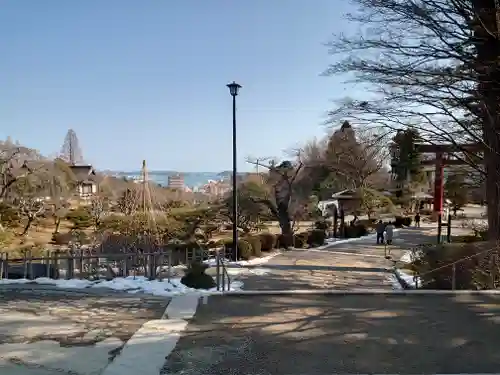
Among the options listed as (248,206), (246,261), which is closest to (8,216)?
(248,206)

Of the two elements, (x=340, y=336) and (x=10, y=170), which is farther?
(x=10, y=170)

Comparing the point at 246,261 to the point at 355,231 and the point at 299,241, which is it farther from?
the point at 355,231

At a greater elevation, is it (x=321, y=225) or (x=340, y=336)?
(x=340, y=336)

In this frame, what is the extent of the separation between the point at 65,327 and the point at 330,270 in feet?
37.4

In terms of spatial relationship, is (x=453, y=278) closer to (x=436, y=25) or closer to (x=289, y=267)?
(x=436, y=25)

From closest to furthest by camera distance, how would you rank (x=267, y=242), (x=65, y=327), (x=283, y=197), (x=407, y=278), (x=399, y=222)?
(x=65, y=327) < (x=407, y=278) < (x=267, y=242) < (x=283, y=197) < (x=399, y=222)

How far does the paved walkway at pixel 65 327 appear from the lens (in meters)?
4.90

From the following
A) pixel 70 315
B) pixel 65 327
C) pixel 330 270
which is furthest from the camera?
pixel 330 270

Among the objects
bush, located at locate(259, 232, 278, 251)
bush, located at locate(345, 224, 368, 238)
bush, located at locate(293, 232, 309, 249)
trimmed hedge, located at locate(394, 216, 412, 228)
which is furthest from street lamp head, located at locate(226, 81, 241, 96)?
trimmed hedge, located at locate(394, 216, 412, 228)

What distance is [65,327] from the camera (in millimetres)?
6148

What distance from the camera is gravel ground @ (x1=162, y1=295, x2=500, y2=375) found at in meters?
4.93

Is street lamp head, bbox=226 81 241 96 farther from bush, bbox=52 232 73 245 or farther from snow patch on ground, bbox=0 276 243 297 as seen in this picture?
bush, bbox=52 232 73 245

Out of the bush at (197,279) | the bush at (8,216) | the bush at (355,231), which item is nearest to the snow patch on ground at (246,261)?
the bush at (197,279)

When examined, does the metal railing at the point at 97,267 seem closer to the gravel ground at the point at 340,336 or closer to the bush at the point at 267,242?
the gravel ground at the point at 340,336
